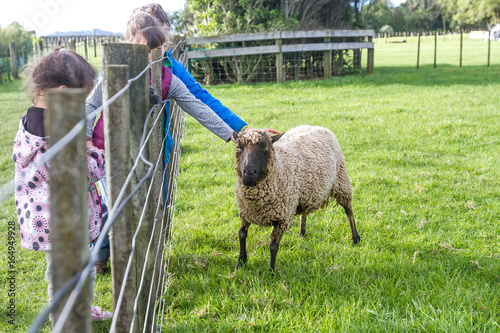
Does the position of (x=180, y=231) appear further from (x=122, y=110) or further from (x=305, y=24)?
(x=305, y=24)

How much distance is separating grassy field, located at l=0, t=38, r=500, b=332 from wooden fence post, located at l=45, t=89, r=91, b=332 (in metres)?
1.96

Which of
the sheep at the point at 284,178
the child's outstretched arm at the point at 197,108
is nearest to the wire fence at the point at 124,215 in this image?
the child's outstretched arm at the point at 197,108

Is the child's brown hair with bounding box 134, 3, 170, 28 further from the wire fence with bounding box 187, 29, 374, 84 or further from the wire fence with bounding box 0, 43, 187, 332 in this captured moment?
the wire fence with bounding box 187, 29, 374, 84

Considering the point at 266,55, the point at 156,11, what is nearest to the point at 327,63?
the point at 266,55

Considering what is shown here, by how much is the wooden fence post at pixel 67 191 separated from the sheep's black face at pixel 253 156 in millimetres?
2226

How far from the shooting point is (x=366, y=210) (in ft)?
15.3

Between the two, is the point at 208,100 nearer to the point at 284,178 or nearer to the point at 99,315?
the point at 284,178

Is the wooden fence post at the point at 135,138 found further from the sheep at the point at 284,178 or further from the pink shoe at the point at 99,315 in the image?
the sheep at the point at 284,178

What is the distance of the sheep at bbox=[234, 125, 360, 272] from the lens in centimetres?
328

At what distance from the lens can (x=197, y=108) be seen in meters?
3.34

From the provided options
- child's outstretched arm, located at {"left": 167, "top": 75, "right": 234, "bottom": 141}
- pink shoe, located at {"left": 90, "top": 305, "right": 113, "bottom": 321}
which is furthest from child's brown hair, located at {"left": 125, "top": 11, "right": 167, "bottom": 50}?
pink shoe, located at {"left": 90, "top": 305, "right": 113, "bottom": 321}

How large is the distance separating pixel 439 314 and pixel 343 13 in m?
17.3

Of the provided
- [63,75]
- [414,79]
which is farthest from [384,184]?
[414,79]

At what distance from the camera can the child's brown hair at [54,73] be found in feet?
7.45
